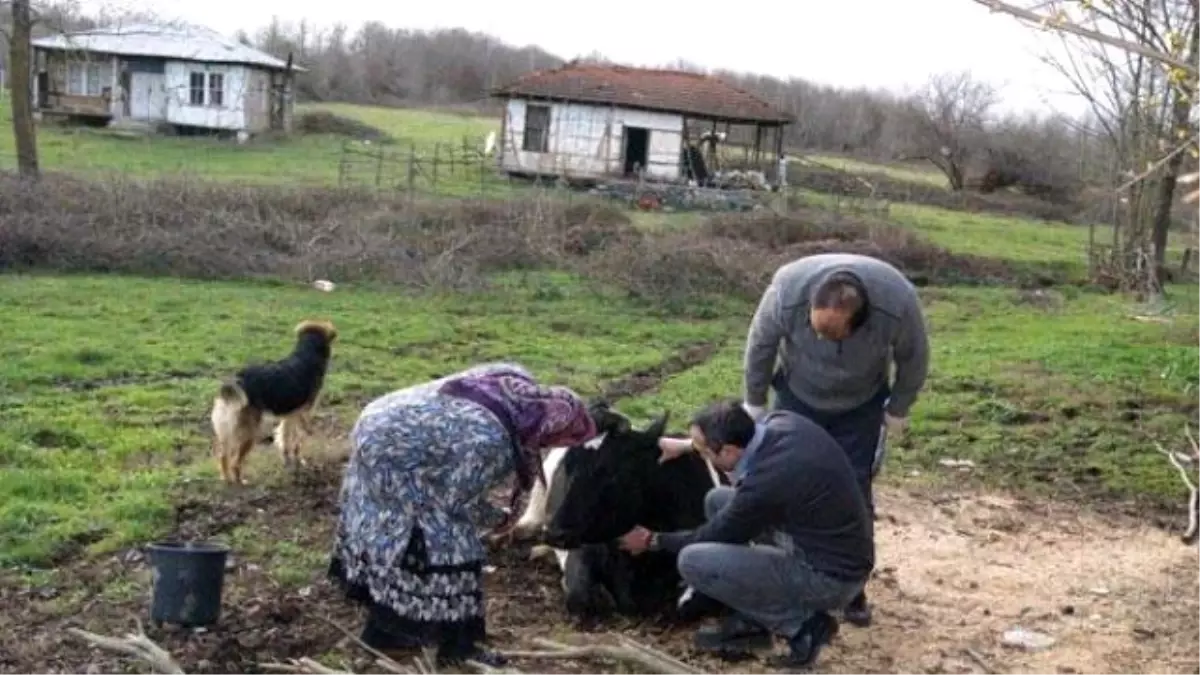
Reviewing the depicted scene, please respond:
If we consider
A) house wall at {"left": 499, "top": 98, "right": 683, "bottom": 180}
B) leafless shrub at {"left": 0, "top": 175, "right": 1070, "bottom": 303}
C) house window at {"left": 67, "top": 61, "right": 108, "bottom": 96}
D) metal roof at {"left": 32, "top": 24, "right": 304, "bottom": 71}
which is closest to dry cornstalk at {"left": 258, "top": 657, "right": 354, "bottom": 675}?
leafless shrub at {"left": 0, "top": 175, "right": 1070, "bottom": 303}

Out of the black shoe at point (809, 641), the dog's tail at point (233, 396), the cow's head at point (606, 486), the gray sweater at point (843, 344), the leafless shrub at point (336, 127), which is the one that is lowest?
the leafless shrub at point (336, 127)

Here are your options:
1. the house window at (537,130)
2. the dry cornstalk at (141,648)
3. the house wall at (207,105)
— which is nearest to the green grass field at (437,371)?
the dry cornstalk at (141,648)

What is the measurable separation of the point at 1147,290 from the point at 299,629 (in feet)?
72.9

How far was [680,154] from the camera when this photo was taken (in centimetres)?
4162

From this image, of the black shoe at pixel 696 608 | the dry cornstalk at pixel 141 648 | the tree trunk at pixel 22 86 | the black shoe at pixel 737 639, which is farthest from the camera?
the tree trunk at pixel 22 86

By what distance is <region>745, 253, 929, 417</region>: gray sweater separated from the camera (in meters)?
6.32

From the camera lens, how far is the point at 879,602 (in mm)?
7164

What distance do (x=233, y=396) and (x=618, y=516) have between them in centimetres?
292

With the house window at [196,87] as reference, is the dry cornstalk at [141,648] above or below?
below

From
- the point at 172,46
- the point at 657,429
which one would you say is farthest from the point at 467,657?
the point at 172,46

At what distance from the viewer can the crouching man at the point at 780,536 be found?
568 centimetres

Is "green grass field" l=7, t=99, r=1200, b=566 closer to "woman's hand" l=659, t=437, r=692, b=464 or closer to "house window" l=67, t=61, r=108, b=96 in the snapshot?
"woman's hand" l=659, t=437, r=692, b=464

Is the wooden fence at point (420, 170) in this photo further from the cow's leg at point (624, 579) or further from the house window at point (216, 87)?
the cow's leg at point (624, 579)

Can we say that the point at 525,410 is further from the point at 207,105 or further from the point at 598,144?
the point at 207,105
